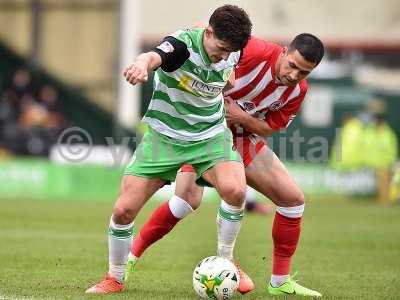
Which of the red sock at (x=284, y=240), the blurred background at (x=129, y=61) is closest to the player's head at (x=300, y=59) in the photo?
the red sock at (x=284, y=240)

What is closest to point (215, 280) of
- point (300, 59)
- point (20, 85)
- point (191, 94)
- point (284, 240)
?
point (284, 240)

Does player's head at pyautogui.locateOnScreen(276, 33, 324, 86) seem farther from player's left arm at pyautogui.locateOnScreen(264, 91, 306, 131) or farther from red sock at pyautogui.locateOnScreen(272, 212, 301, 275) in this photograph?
red sock at pyautogui.locateOnScreen(272, 212, 301, 275)

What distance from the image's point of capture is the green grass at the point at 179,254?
27.6 feet

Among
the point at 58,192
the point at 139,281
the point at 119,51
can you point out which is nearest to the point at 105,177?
the point at 58,192

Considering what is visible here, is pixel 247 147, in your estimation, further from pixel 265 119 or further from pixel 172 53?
pixel 172 53

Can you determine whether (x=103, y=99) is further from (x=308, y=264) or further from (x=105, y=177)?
(x=308, y=264)

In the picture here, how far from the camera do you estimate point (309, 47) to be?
801 centimetres

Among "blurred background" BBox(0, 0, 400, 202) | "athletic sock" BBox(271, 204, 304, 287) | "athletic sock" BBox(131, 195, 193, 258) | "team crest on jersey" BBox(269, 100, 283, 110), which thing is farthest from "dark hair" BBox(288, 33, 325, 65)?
"blurred background" BBox(0, 0, 400, 202)

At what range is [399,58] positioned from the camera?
3106 cm

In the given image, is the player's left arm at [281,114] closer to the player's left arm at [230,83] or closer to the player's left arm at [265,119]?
the player's left arm at [265,119]

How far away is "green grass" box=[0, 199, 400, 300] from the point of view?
8.40m

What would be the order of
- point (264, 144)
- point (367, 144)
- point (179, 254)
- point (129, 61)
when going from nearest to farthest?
1. point (264, 144)
2. point (179, 254)
3. point (367, 144)
4. point (129, 61)

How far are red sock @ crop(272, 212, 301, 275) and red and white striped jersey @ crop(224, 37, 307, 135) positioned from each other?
75 cm

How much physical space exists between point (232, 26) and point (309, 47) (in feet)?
2.71
